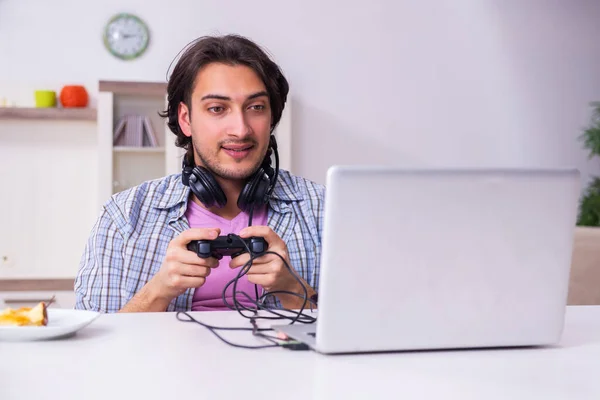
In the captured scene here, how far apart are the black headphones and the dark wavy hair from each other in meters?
0.21

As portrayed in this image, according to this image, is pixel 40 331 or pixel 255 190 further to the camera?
pixel 255 190

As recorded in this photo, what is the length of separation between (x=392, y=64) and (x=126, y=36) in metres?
1.61

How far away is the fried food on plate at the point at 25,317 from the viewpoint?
1.03 meters

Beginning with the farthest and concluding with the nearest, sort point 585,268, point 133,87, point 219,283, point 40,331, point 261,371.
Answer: point 133,87
point 585,268
point 219,283
point 40,331
point 261,371

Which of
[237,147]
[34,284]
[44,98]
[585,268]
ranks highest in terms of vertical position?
[44,98]

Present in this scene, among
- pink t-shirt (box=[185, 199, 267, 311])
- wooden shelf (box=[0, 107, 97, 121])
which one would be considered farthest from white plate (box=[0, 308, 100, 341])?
wooden shelf (box=[0, 107, 97, 121])

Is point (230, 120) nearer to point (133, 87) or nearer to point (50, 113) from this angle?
point (133, 87)

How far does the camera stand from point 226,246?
4.09ft

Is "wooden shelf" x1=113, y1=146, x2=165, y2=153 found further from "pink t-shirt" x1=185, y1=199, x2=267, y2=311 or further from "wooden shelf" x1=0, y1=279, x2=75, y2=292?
"pink t-shirt" x1=185, y1=199, x2=267, y2=311

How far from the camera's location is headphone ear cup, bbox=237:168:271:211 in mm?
1826

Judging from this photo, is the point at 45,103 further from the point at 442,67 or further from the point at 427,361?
the point at 427,361

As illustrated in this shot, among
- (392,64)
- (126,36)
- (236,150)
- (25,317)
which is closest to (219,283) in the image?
(236,150)

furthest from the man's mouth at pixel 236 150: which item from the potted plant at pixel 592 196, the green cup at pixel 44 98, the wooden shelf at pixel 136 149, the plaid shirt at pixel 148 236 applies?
the potted plant at pixel 592 196

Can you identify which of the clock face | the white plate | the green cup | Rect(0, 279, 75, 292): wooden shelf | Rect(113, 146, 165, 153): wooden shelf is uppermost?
the clock face
